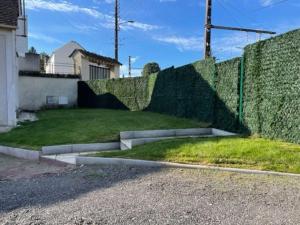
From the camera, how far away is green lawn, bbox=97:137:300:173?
6.17 metres

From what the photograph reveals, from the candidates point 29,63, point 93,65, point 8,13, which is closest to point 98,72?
point 93,65

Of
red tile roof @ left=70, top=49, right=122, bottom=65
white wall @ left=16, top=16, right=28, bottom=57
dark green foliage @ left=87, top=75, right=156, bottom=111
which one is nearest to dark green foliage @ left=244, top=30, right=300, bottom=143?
dark green foliage @ left=87, top=75, right=156, bottom=111

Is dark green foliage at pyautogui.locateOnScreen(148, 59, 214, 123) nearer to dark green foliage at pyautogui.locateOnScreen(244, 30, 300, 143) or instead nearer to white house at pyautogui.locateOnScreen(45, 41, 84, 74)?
dark green foliage at pyautogui.locateOnScreen(244, 30, 300, 143)

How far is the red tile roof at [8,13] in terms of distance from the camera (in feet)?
35.1

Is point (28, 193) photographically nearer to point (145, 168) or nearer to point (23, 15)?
point (145, 168)

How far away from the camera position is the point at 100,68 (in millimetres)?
28625

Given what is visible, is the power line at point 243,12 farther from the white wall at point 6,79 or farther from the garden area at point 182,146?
the white wall at point 6,79

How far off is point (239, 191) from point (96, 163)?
10.7 ft

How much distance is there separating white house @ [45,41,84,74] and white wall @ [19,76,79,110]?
30.0 feet

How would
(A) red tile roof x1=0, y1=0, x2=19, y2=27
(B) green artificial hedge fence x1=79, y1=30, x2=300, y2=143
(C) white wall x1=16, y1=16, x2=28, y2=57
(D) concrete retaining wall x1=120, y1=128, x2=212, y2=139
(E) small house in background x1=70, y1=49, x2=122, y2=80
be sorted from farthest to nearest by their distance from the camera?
(E) small house in background x1=70, y1=49, x2=122, y2=80
(C) white wall x1=16, y1=16, x2=28, y2=57
(A) red tile roof x1=0, y1=0, x2=19, y2=27
(D) concrete retaining wall x1=120, y1=128, x2=212, y2=139
(B) green artificial hedge fence x1=79, y1=30, x2=300, y2=143

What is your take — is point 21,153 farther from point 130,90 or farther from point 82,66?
point 82,66

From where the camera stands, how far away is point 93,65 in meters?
27.7

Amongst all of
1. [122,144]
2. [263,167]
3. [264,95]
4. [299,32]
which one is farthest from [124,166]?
[299,32]

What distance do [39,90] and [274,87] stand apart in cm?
1633
